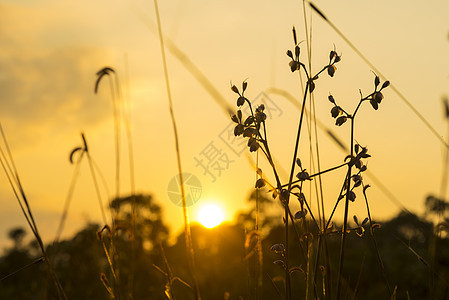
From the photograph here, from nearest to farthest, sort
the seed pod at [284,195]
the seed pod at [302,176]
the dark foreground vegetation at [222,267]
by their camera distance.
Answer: the seed pod at [284,195], the seed pod at [302,176], the dark foreground vegetation at [222,267]

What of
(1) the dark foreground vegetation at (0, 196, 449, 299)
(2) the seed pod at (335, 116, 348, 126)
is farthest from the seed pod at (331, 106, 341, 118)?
(1) the dark foreground vegetation at (0, 196, 449, 299)

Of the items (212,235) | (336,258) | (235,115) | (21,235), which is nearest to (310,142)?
(235,115)

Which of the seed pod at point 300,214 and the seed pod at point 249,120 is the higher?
the seed pod at point 249,120

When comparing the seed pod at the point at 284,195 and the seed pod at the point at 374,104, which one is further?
the seed pod at the point at 374,104

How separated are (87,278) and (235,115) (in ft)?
17.6

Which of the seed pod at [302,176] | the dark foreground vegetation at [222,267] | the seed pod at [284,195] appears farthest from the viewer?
the dark foreground vegetation at [222,267]

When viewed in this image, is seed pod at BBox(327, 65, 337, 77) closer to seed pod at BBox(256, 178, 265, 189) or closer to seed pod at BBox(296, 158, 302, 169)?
seed pod at BBox(296, 158, 302, 169)

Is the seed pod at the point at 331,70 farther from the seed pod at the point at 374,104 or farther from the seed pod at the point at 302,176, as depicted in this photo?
the seed pod at the point at 302,176

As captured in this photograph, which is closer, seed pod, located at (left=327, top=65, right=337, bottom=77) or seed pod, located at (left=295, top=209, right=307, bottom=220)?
seed pod, located at (left=295, top=209, right=307, bottom=220)

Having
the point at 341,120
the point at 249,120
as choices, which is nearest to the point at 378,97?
the point at 341,120

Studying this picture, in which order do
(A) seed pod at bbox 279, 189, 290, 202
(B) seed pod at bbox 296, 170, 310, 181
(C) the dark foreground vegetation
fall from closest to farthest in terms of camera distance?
(A) seed pod at bbox 279, 189, 290, 202 < (B) seed pod at bbox 296, 170, 310, 181 < (C) the dark foreground vegetation

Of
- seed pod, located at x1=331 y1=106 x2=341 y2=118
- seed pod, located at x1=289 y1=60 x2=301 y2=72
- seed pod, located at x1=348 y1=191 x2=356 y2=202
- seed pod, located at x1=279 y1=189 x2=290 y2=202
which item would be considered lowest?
seed pod, located at x1=348 y1=191 x2=356 y2=202

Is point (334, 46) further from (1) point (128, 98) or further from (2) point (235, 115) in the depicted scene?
(1) point (128, 98)

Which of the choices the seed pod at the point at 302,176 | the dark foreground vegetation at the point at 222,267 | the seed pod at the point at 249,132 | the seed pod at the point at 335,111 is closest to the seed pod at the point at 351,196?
the seed pod at the point at 302,176
